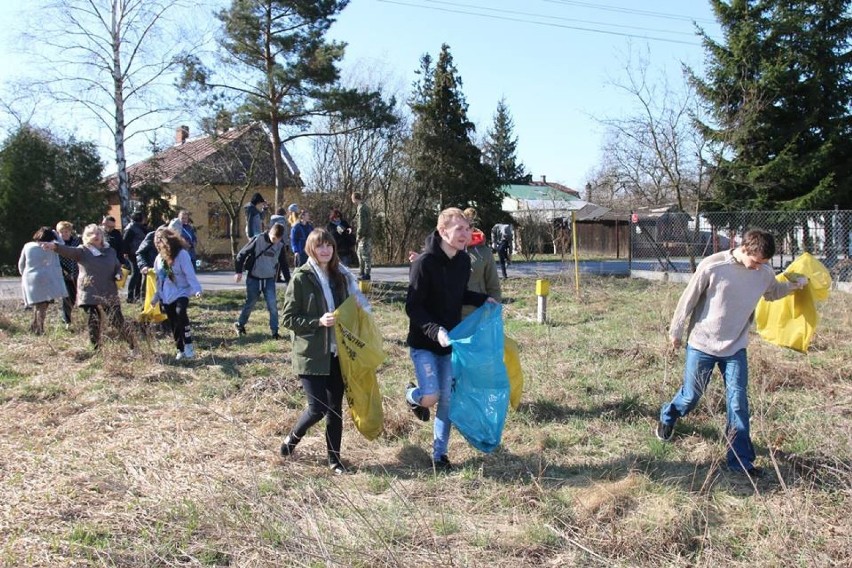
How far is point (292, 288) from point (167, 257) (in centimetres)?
379

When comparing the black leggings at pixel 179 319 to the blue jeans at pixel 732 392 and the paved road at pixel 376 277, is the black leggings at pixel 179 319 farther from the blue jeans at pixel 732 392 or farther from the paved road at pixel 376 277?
the paved road at pixel 376 277

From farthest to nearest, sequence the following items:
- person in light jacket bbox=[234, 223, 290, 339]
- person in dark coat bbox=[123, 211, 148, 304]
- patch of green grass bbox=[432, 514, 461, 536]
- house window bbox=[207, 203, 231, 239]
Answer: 1. house window bbox=[207, 203, 231, 239]
2. person in dark coat bbox=[123, 211, 148, 304]
3. person in light jacket bbox=[234, 223, 290, 339]
4. patch of green grass bbox=[432, 514, 461, 536]

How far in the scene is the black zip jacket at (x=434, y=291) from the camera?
452 centimetres

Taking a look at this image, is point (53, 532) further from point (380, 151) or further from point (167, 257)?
point (380, 151)

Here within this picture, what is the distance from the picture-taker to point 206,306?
12.6 m

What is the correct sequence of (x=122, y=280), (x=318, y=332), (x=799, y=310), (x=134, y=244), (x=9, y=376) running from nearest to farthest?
(x=318, y=332)
(x=799, y=310)
(x=9, y=376)
(x=122, y=280)
(x=134, y=244)

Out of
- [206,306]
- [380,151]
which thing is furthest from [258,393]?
[380,151]

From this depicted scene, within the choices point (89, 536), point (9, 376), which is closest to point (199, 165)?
point (9, 376)

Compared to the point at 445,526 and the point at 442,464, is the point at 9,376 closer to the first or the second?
the point at 442,464

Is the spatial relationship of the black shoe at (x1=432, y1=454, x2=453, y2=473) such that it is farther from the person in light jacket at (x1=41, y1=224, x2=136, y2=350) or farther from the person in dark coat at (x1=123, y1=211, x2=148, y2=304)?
the person in dark coat at (x1=123, y1=211, x2=148, y2=304)

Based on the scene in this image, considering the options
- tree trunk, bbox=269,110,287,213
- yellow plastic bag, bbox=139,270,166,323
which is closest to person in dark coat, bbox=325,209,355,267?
yellow plastic bag, bbox=139,270,166,323

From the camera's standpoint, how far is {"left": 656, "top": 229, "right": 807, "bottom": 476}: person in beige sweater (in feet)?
14.6

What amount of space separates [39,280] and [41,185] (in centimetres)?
1663

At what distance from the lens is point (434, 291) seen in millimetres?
4582
